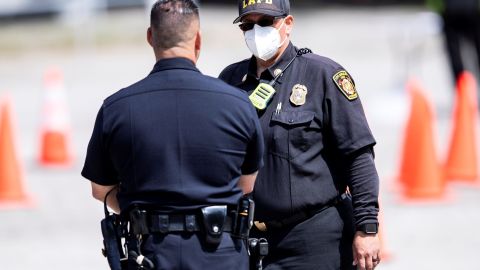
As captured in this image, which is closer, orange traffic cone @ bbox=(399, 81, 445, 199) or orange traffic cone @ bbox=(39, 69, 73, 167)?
orange traffic cone @ bbox=(399, 81, 445, 199)

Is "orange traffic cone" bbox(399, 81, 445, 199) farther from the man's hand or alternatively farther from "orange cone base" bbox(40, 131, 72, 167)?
the man's hand

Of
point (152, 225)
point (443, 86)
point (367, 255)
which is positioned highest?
point (152, 225)

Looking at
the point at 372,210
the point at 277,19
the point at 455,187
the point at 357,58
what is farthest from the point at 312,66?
the point at 357,58

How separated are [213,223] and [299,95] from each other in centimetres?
84

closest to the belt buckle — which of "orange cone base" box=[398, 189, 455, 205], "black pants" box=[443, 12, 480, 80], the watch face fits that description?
the watch face

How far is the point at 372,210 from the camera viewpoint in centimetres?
452

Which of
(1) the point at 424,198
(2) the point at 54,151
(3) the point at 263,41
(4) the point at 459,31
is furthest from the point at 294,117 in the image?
(4) the point at 459,31

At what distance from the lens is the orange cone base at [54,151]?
11273 mm

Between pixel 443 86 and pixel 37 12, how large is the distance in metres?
9.58

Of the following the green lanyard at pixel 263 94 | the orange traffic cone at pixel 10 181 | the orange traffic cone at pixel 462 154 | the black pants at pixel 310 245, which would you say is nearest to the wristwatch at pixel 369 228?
the black pants at pixel 310 245

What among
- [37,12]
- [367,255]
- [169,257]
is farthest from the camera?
[37,12]

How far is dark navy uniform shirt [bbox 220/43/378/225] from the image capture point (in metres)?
4.53

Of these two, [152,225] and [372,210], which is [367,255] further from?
[152,225]

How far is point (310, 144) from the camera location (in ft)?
14.9
